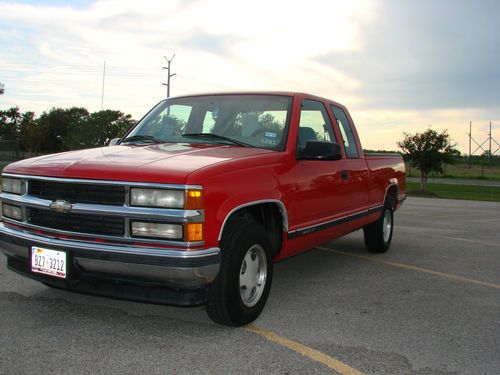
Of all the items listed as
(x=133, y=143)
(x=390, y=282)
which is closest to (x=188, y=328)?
(x=133, y=143)

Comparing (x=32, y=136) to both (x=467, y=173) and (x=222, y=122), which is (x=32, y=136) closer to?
(x=467, y=173)

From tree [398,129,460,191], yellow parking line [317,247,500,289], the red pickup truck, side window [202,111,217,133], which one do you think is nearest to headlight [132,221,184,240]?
the red pickup truck

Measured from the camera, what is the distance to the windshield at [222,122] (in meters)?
4.53

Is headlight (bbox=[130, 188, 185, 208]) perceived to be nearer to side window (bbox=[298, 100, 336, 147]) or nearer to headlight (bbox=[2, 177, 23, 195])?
headlight (bbox=[2, 177, 23, 195])

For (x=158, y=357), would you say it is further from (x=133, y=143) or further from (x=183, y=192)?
(x=133, y=143)

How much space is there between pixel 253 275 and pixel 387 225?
152 inches

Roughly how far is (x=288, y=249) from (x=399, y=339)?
123 centimetres

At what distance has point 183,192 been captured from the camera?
3215 millimetres

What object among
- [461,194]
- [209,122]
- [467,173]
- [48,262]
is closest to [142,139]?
[209,122]

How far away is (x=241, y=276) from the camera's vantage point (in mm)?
3789

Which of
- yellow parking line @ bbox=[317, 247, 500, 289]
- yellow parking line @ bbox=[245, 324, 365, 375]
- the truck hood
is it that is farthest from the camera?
yellow parking line @ bbox=[317, 247, 500, 289]

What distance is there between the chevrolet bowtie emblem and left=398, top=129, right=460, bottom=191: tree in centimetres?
2758

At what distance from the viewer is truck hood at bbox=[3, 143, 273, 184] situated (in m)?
3.31

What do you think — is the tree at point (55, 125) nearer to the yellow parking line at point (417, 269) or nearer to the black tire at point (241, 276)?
the yellow parking line at point (417, 269)
